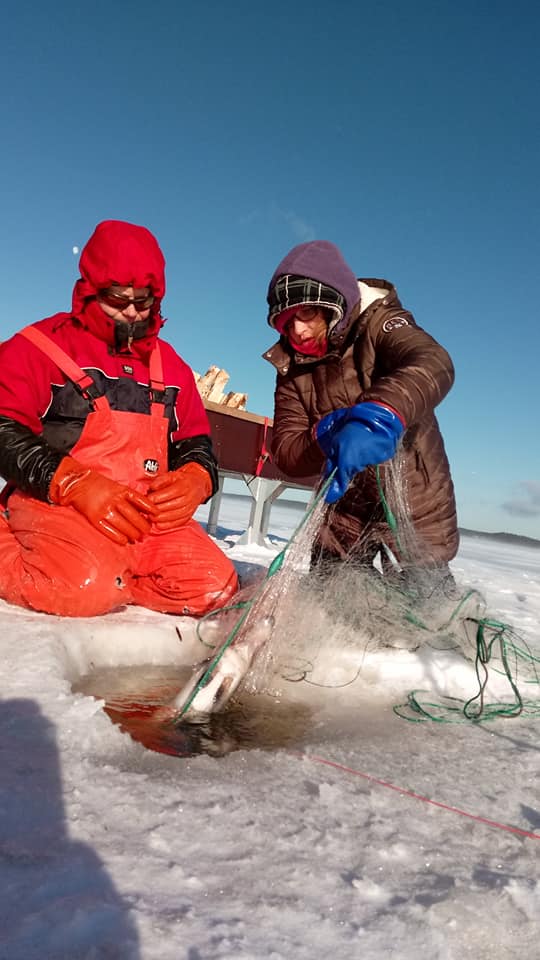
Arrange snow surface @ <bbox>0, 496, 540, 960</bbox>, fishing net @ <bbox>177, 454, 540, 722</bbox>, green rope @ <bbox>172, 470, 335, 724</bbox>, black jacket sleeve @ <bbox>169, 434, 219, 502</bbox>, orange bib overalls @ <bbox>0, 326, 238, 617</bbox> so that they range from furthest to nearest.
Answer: black jacket sleeve @ <bbox>169, 434, 219, 502</bbox> → orange bib overalls @ <bbox>0, 326, 238, 617</bbox> → fishing net @ <bbox>177, 454, 540, 722</bbox> → green rope @ <bbox>172, 470, 335, 724</bbox> → snow surface @ <bbox>0, 496, 540, 960</bbox>

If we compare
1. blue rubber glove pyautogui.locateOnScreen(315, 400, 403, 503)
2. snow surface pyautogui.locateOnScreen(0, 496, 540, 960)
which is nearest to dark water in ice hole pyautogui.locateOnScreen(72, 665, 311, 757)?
snow surface pyautogui.locateOnScreen(0, 496, 540, 960)

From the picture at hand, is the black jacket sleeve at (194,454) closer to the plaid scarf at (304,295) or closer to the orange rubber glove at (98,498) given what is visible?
the orange rubber glove at (98,498)

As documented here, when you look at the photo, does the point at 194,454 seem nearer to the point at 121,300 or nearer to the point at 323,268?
the point at 121,300

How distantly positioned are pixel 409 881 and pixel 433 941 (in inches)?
6.2

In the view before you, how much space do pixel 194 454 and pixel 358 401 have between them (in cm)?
104

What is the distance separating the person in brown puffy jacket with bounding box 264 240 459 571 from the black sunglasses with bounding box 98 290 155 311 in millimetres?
614

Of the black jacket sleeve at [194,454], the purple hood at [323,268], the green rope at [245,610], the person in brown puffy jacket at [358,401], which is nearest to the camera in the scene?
the green rope at [245,610]

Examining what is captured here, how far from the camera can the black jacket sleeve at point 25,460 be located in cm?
255

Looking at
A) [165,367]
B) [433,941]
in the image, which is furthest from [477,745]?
[165,367]

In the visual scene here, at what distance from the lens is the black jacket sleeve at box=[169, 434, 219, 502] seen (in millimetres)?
3088

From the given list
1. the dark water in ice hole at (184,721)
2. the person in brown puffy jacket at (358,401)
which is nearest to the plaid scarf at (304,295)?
the person in brown puffy jacket at (358,401)

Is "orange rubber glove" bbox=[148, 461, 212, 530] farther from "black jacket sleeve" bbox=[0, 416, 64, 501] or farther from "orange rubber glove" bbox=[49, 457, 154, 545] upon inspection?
"black jacket sleeve" bbox=[0, 416, 64, 501]

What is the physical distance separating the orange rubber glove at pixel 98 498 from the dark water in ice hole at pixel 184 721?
627mm

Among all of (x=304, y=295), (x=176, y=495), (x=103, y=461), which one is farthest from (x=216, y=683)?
(x=304, y=295)
